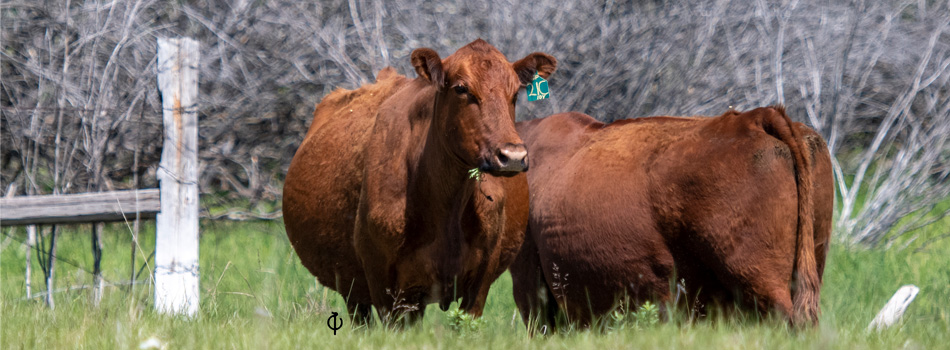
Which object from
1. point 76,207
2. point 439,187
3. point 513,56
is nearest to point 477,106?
point 439,187

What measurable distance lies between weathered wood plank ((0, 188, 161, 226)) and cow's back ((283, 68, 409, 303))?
2.53 feet

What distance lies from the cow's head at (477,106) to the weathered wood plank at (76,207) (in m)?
1.77

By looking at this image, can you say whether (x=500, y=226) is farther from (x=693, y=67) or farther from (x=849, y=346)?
(x=693, y=67)

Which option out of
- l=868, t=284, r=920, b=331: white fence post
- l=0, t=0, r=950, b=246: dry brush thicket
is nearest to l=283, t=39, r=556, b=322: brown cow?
l=868, t=284, r=920, b=331: white fence post

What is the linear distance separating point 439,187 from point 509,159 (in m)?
0.56

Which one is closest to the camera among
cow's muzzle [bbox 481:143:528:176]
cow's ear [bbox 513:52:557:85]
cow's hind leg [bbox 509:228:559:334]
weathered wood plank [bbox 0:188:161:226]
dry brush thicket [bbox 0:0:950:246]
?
cow's muzzle [bbox 481:143:528:176]

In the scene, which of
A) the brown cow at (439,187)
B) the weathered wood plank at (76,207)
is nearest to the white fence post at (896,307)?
the brown cow at (439,187)

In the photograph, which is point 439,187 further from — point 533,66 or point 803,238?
point 803,238

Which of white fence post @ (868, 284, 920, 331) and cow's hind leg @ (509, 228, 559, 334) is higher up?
cow's hind leg @ (509, 228, 559, 334)

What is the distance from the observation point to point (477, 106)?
4152mm

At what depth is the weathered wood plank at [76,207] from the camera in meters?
4.94

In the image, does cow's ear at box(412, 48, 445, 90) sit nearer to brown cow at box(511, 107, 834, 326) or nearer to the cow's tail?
brown cow at box(511, 107, 834, 326)

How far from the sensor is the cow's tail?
14.1ft

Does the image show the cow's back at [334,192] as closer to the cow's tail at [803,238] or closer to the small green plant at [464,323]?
the small green plant at [464,323]
